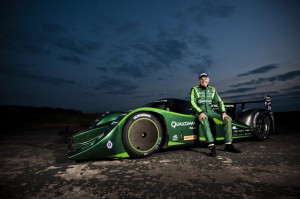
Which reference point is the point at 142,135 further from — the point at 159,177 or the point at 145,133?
the point at 159,177

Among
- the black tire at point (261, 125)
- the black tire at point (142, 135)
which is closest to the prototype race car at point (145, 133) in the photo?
the black tire at point (142, 135)

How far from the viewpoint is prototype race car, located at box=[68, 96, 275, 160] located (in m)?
2.72

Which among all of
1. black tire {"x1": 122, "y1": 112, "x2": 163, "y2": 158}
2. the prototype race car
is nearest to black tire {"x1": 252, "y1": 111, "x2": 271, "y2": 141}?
the prototype race car

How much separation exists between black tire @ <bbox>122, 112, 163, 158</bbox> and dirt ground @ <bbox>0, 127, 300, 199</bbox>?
0.48 ft

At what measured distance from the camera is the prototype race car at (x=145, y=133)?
2.72 metres

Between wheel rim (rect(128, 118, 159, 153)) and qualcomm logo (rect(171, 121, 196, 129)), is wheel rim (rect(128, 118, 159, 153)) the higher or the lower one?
the lower one

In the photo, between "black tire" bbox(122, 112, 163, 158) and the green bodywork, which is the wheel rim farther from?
the green bodywork

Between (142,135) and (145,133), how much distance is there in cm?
6

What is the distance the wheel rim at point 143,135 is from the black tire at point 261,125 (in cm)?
258

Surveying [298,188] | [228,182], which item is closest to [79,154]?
[228,182]

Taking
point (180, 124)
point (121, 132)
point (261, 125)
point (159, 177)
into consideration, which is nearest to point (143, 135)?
point (121, 132)

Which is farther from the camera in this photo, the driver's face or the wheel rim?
the driver's face

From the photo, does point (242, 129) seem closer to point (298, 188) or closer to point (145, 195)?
point (298, 188)

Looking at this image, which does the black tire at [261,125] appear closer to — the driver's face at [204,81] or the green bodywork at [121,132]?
the green bodywork at [121,132]
